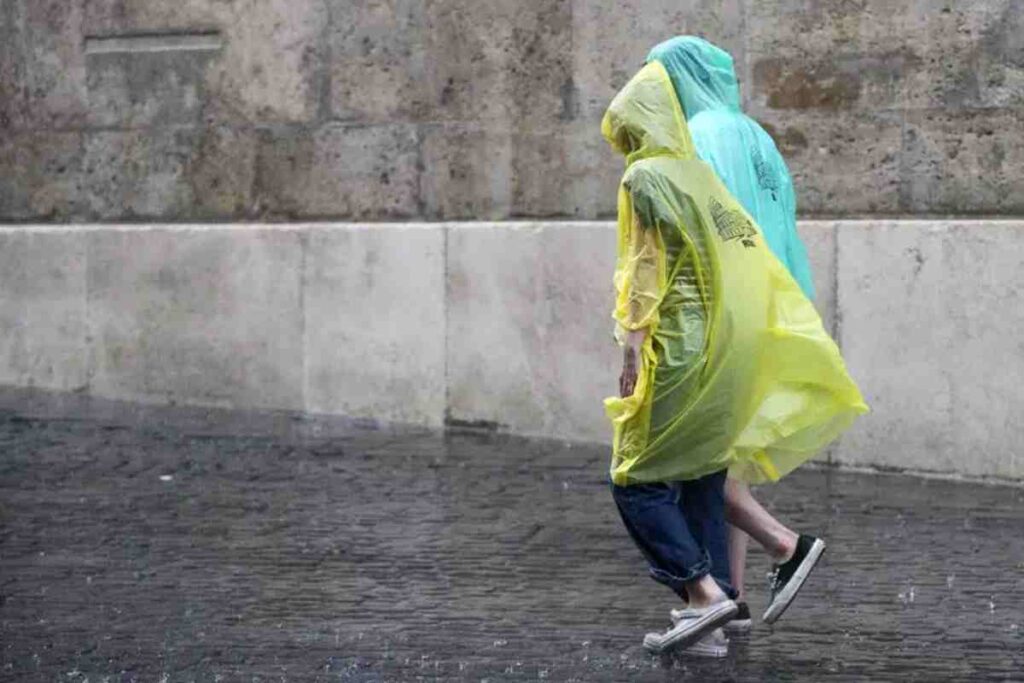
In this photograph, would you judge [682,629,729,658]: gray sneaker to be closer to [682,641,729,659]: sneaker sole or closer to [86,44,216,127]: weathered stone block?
[682,641,729,659]: sneaker sole

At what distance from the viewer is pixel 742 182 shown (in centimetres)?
636

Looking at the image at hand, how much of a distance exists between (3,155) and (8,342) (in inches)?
42.9

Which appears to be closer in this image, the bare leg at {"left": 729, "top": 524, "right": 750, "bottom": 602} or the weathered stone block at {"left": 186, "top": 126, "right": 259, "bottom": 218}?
the bare leg at {"left": 729, "top": 524, "right": 750, "bottom": 602}

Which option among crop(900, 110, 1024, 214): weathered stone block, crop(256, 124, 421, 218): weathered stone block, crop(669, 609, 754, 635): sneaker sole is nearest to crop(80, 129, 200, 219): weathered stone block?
crop(256, 124, 421, 218): weathered stone block

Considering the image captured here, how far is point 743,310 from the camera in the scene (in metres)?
5.91

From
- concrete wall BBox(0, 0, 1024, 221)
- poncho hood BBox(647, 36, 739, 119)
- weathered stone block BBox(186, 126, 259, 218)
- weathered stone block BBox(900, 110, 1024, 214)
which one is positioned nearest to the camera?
poncho hood BBox(647, 36, 739, 119)

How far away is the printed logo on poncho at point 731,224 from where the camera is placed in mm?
5887

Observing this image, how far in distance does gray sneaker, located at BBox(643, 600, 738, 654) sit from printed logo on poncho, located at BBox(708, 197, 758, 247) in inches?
38.9

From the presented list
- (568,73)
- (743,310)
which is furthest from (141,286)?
(743,310)

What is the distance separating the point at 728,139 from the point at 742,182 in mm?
133

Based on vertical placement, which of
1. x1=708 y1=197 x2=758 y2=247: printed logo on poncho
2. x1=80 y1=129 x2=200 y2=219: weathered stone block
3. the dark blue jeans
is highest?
x1=708 y1=197 x2=758 y2=247: printed logo on poncho

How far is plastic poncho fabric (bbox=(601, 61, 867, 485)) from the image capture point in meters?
5.83

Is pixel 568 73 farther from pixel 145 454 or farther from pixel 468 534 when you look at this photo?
pixel 468 534

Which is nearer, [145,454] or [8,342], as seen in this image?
[145,454]
